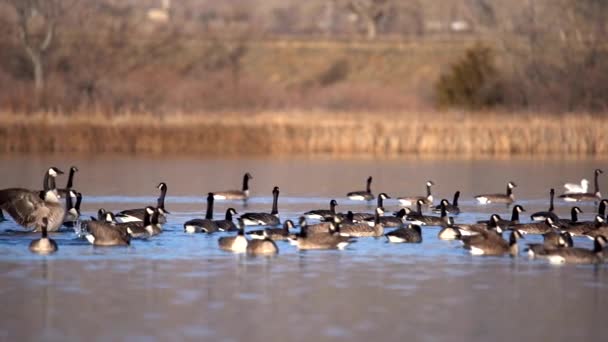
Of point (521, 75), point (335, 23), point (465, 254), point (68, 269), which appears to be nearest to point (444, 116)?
point (521, 75)

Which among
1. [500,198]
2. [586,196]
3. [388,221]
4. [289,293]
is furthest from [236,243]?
[586,196]

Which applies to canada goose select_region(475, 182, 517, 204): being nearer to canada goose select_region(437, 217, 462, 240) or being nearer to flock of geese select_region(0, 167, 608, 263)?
flock of geese select_region(0, 167, 608, 263)

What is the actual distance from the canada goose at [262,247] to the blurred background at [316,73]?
59.3ft

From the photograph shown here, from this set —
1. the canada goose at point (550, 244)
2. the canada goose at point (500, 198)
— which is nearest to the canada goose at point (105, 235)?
the canada goose at point (550, 244)

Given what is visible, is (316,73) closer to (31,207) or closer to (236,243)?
(31,207)

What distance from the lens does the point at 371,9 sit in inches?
2739

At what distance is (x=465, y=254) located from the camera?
15.0 m

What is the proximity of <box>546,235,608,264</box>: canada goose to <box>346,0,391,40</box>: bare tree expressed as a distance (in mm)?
54256

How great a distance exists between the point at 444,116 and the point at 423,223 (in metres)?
17.1

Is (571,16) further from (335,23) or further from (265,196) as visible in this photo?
(335,23)

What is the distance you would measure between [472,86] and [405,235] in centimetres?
2881

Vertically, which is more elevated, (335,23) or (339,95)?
(335,23)

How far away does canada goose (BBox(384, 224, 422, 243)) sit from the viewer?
16.0 meters

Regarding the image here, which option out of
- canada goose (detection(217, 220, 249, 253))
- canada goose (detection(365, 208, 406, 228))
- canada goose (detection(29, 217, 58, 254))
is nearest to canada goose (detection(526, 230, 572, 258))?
canada goose (detection(365, 208, 406, 228))
